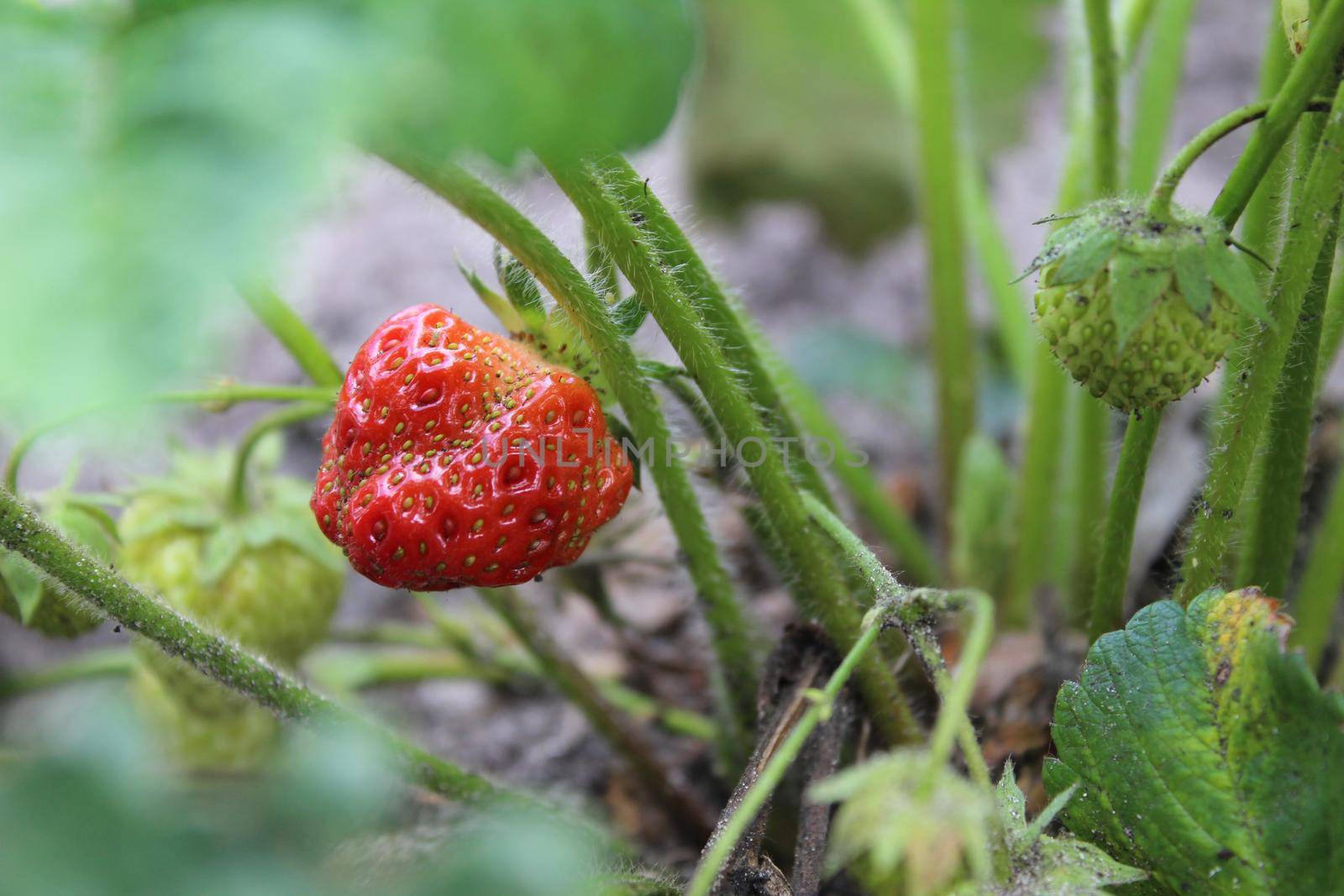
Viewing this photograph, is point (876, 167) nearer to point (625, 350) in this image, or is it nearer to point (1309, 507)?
point (1309, 507)

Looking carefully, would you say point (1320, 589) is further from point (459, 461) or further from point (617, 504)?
point (459, 461)

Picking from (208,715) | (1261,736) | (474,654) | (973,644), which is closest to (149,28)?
(973,644)

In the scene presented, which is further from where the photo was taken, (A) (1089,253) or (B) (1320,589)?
(B) (1320,589)

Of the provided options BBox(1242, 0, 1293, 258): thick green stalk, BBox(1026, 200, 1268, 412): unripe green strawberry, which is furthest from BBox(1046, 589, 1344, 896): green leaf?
BBox(1242, 0, 1293, 258): thick green stalk

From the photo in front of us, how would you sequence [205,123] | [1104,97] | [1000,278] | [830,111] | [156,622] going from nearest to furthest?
[205,123], [156,622], [1104,97], [1000,278], [830,111]

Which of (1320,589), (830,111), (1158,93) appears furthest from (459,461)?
(830,111)

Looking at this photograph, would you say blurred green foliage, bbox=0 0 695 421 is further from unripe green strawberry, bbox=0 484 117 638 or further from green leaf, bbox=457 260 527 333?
unripe green strawberry, bbox=0 484 117 638

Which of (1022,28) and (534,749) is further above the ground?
(1022,28)
